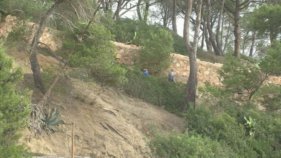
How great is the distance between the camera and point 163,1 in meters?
41.8

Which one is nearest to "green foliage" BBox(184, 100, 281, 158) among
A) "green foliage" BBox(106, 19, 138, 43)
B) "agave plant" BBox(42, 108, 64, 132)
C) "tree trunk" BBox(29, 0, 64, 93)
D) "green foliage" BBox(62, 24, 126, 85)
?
"green foliage" BBox(62, 24, 126, 85)

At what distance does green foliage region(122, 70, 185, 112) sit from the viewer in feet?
76.3

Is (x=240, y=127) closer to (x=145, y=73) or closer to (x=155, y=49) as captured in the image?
(x=145, y=73)

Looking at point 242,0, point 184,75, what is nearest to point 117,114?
point 184,75

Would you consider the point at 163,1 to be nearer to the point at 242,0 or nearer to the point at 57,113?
the point at 242,0

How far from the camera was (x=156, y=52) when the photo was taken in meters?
24.8

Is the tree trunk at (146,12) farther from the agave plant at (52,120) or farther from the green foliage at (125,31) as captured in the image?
the agave plant at (52,120)

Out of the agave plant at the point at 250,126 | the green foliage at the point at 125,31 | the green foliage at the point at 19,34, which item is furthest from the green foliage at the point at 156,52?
the green foliage at the point at 19,34

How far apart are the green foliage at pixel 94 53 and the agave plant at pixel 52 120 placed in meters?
1.84

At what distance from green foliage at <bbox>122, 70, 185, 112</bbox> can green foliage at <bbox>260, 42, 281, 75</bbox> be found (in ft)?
11.5

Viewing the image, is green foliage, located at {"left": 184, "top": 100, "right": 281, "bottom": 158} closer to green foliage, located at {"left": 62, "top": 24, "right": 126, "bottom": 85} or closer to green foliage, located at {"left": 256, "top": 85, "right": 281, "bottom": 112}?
green foliage, located at {"left": 256, "top": 85, "right": 281, "bottom": 112}

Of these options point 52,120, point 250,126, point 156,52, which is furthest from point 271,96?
point 52,120

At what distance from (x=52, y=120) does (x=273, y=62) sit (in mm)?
9408

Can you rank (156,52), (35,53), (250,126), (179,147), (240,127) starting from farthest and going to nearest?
1. (156,52)
2. (250,126)
3. (240,127)
4. (35,53)
5. (179,147)
